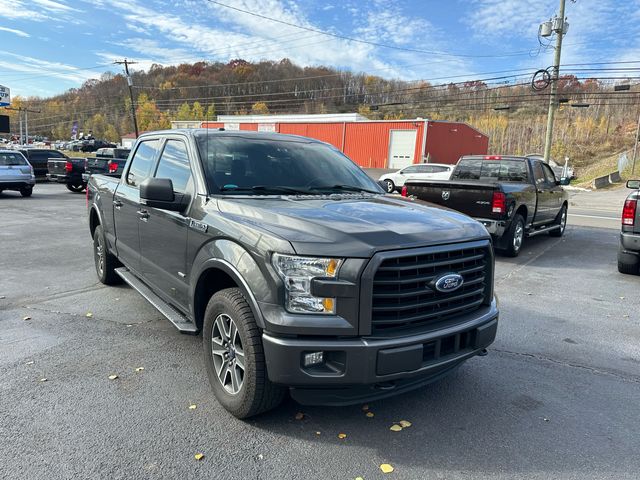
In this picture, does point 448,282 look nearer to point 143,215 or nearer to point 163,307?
point 163,307

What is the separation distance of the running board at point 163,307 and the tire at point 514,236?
6.44 m

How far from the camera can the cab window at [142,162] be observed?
4672 millimetres

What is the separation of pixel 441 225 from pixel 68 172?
21.0 m

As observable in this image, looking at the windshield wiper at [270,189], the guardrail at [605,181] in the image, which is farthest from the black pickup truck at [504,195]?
the guardrail at [605,181]

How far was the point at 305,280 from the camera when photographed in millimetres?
2578

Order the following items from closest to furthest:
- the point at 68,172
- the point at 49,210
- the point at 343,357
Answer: the point at 343,357, the point at 49,210, the point at 68,172

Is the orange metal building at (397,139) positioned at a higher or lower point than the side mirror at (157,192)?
higher

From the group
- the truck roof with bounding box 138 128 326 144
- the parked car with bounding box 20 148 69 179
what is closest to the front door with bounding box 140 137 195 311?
the truck roof with bounding box 138 128 326 144

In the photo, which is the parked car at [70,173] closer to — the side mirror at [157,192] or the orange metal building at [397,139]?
the orange metal building at [397,139]

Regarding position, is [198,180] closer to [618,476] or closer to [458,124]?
[618,476]

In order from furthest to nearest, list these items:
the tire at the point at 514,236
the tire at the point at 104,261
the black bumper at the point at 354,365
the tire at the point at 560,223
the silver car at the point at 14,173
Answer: the silver car at the point at 14,173, the tire at the point at 560,223, the tire at the point at 514,236, the tire at the point at 104,261, the black bumper at the point at 354,365

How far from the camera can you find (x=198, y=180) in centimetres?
360

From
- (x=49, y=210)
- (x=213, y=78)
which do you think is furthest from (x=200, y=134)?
(x=213, y=78)

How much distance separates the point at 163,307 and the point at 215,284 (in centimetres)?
91
